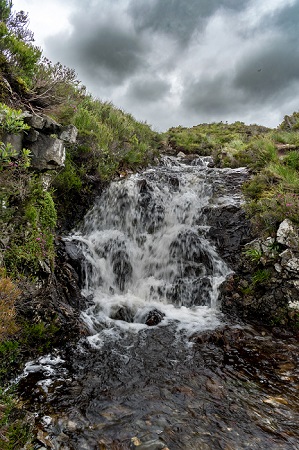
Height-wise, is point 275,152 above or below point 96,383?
above

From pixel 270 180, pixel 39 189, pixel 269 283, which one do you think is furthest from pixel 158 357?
pixel 270 180

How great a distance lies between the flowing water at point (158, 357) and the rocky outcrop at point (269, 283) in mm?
541

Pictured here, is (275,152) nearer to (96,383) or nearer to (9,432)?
(96,383)

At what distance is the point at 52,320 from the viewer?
18.7 ft

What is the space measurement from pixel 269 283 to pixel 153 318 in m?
3.21

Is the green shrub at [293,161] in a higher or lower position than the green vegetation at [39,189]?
higher

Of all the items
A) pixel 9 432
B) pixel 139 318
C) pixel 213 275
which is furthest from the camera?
pixel 213 275

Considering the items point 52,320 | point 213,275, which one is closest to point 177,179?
point 213,275

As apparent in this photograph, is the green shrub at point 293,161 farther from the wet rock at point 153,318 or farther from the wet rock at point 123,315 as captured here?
the wet rock at point 123,315

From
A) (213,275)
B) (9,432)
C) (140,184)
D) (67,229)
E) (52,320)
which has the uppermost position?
(140,184)

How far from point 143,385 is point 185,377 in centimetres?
76

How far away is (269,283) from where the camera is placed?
7617 millimetres

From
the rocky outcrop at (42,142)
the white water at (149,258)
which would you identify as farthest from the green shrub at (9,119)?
the white water at (149,258)

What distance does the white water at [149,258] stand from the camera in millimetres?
7436
